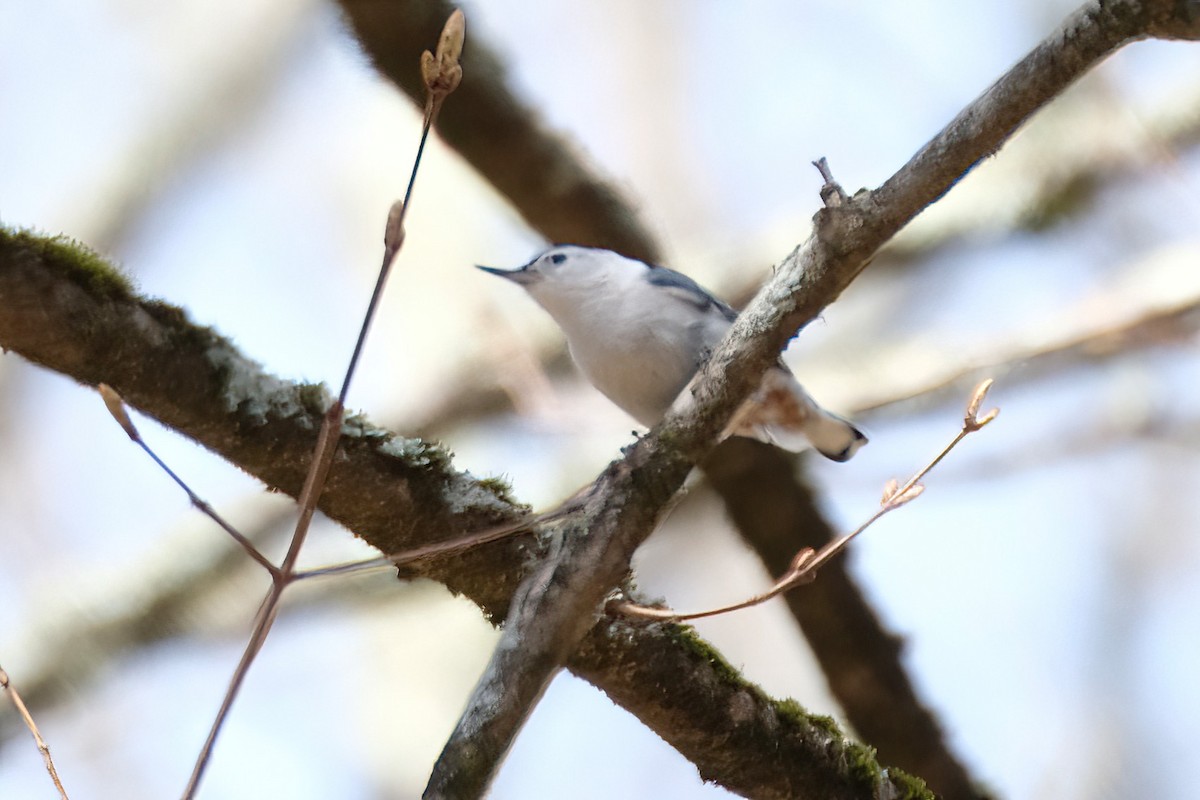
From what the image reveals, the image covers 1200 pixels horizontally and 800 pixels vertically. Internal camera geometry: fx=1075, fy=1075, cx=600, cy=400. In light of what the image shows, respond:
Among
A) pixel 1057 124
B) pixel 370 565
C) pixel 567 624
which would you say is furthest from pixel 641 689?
pixel 1057 124

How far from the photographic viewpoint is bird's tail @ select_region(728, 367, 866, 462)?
284 cm

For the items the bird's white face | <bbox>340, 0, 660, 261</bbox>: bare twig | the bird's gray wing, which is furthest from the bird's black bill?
the bird's gray wing

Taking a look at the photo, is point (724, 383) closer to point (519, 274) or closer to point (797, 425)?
point (797, 425)

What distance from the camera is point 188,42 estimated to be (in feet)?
18.3

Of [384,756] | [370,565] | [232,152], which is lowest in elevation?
[370,565]

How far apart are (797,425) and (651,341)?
0.48 meters

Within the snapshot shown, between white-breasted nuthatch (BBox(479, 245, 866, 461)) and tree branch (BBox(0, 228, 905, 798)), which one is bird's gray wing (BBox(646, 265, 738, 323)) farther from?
tree branch (BBox(0, 228, 905, 798))

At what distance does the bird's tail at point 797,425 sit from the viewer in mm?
2836

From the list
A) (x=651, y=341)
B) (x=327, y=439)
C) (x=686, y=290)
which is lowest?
(x=327, y=439)

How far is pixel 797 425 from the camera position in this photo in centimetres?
294

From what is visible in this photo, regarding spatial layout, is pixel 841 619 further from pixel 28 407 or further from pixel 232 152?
pixel 28 407

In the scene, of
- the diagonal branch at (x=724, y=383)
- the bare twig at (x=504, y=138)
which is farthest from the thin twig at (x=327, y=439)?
the bare twig at (x=504, y=138)

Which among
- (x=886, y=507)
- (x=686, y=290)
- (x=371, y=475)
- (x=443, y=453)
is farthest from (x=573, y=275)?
(x=886, y=507)

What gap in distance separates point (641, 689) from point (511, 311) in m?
3.52
